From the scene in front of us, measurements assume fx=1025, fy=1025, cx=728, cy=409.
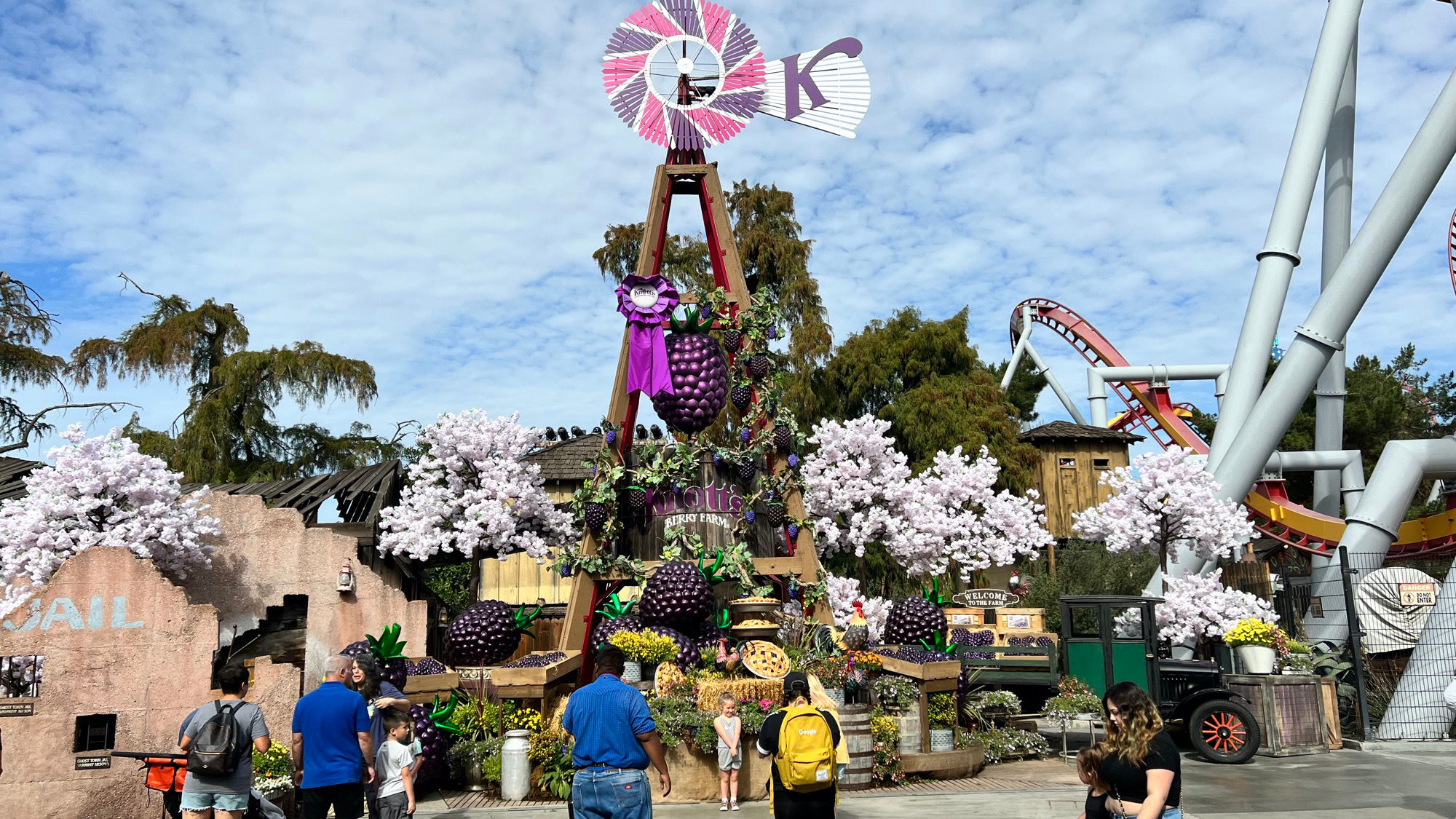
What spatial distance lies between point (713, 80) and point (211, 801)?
10594 millimetres

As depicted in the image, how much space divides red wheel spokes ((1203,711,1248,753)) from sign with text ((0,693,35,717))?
12258mm

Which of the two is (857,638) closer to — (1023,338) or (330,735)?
(330,735)

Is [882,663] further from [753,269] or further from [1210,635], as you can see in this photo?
[753,269]

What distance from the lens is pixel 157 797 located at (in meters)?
9.59

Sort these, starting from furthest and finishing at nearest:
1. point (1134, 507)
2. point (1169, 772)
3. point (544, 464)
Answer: point (544, 464) → point (1134, 507) → point (1169, 772)

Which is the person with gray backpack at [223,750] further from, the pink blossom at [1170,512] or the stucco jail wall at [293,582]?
the pink blossom at [1170,512]

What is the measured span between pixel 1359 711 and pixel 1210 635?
2.08 metres

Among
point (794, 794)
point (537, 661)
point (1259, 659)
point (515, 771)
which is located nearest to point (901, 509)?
point (1259, 659)

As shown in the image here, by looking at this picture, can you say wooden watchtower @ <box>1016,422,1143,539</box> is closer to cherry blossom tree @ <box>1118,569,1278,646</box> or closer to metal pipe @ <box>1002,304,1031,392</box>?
metal pipe @ <box>1002,304,1031,392</box>

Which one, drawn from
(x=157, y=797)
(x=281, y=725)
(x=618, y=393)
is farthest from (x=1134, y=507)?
(x=157, y=797)

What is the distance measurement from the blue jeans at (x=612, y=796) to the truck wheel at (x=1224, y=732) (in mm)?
9042

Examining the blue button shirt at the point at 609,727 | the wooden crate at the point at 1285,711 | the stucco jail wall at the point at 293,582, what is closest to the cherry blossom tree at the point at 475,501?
the stucco jail wall at the point at 293,582

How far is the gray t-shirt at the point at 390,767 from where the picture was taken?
6629 millimetres

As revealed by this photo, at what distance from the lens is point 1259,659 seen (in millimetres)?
12484
